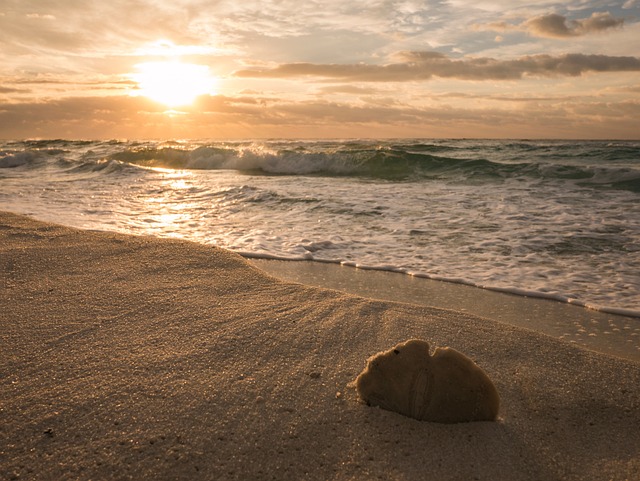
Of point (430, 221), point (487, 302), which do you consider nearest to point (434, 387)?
point (487, 302)

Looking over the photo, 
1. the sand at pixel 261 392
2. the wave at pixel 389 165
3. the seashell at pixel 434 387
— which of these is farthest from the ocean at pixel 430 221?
the seashell at pixel 434 387

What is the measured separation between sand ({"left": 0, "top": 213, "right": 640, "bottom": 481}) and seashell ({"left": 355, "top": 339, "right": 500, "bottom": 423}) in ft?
0.17

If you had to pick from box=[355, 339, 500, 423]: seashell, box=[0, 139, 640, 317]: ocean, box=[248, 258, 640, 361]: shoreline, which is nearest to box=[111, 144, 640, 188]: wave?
box=[0, 139, 640, 317]: ocean

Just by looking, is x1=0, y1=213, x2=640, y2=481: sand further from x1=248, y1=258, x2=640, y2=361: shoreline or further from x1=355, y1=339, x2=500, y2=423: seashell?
x1=248, y1=258, x2=640, y2=361: shoreline

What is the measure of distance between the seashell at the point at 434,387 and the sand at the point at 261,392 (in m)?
0.05

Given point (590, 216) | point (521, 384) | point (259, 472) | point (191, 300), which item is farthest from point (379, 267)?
point (590, 216)

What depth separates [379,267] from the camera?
473 centimetres

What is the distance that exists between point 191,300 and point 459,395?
6.53 ft

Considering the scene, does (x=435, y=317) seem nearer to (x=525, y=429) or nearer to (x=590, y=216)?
(x=525, y=429)

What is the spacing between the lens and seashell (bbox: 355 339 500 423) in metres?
1.95

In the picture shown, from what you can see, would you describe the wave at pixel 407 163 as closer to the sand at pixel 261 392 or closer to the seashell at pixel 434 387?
the sand at pixel 261 392

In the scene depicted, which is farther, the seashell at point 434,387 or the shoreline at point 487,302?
the shoreline at point 487,302

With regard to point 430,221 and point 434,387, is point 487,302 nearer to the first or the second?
point 434,387

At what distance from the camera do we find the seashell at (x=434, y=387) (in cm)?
195
